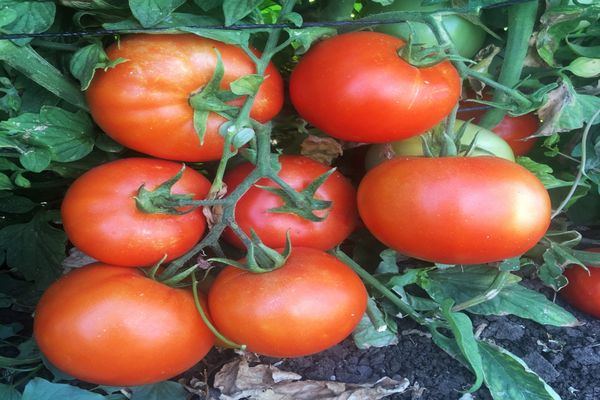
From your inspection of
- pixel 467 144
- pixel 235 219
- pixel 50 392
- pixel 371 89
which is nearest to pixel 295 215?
pixel 235 219

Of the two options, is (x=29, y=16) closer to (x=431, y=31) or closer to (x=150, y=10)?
(x=150, y=10)

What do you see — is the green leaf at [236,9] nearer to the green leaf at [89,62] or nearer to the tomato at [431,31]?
the green leaf at [89,62]

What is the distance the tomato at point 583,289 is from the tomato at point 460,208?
319mm

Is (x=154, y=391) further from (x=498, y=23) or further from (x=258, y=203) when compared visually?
(x=498, y=23)

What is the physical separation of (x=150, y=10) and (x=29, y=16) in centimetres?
18

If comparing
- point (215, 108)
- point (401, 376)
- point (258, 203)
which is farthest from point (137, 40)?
point (401, 376)

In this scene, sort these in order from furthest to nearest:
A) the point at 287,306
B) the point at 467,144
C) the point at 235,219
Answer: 1. the point at 467,144
2. the point at 235,219
3. the point at 287,306

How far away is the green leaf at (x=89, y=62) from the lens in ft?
2.94

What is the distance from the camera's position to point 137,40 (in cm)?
94

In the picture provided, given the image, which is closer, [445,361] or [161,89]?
[161,89]

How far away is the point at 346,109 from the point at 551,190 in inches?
21.5

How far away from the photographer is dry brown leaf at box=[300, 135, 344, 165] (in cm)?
114

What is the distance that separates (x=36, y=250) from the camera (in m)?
1.14

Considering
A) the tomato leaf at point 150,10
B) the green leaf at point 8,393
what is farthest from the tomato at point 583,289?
the green leaf at point 8,393
